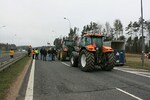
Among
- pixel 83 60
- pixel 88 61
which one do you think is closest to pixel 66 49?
pixel 83 60

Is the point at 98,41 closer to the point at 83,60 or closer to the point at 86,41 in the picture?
the point at 86,41

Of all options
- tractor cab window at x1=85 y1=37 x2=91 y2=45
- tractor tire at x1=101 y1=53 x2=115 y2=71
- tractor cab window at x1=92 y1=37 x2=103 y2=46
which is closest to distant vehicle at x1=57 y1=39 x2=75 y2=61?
tractor cab window at x1=85 y1=37 x2=91 y2=45

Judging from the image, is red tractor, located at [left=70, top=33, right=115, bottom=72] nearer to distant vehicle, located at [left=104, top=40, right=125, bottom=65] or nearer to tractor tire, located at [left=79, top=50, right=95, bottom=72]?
tractor tire, located at [left=79, top=50, right=95, bottom=72]

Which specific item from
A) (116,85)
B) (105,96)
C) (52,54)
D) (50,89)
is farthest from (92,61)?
(52,54)

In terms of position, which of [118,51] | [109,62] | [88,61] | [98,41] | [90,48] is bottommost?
[109,62]

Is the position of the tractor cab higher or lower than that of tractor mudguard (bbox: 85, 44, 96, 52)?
higher

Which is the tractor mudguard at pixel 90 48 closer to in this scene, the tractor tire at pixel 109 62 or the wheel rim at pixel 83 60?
the wheel rim at pixel 83 60

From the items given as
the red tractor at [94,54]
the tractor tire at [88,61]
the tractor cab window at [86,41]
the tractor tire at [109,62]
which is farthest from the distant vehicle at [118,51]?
the tractor tire at [88,61]

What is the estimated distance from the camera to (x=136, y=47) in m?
91.1

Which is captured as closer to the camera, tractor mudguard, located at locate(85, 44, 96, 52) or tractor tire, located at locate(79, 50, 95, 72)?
tractor tire, located at locate(79, 50, 95, 72)

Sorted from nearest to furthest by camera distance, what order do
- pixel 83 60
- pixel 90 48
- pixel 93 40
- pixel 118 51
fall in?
pixel 90 48
pixel 83 60
pixel 93 40
pixel 118 51

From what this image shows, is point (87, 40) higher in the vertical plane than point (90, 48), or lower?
higher

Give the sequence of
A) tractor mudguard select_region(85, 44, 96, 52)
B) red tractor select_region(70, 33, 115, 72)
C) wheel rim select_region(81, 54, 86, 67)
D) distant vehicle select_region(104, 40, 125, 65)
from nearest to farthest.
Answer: red tractor select_region(70, 33, 115, 72) < tractor mudguard select_region(85, 44, 96, 52) < wheel rim select_region(81, 54, 86, 67) < distant vehicle select_region(104, 40, 125, 65)

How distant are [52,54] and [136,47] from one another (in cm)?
5946
